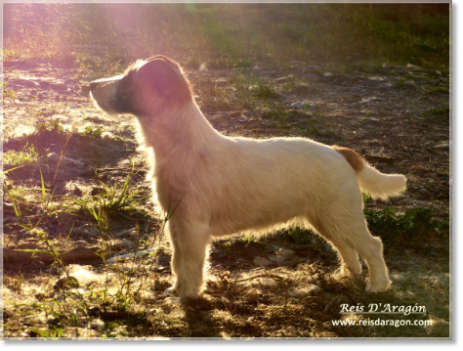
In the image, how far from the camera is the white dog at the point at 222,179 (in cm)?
353

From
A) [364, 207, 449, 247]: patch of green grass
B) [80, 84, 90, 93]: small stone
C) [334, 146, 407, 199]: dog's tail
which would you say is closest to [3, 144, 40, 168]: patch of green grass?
[80, 84, 90, 93]: small stone

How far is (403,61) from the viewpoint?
11219mm

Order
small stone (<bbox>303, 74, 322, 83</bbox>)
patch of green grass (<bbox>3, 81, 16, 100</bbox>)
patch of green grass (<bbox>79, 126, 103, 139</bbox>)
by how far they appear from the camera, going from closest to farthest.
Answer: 1. patch of green grass (<bbox>79, 126, 103, 139</bbox>)
2. patch of green grass (<bbox>3, 81, 16, 100</bbox>)
3. small stone (<bbox>303, 74, 322, 83</bbox>)

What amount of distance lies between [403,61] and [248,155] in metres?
9.05

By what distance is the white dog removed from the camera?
3531 millimetres

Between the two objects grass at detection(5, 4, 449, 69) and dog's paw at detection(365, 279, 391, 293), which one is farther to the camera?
grass at detection(5, 4, 449, 69)

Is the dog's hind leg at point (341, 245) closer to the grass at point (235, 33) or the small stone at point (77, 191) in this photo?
the small stone at point (77, 191)

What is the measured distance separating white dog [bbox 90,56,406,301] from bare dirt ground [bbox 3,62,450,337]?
0.39 m

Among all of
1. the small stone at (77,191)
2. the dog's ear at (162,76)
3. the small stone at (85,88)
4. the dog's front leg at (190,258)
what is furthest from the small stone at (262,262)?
the small stone at (85,88)

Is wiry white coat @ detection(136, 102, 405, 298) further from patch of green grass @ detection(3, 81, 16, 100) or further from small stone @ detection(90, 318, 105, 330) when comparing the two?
patch of green grass @ detection(3, 81, 16, 100)

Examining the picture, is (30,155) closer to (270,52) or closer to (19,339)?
(19,339)

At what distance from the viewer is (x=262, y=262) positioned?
172 inches

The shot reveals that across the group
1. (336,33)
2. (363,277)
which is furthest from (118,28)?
(363,277)

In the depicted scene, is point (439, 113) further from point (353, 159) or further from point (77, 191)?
point (77, 191)
